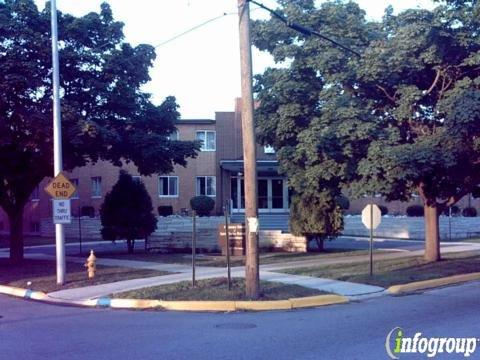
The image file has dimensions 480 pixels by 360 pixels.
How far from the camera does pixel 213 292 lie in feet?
49.3

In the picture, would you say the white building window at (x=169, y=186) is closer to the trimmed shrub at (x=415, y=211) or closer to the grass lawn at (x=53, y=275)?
the trimmed shrub at (x=415, y=211)

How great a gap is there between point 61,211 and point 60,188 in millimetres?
621

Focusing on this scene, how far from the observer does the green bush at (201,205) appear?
41.5 metres

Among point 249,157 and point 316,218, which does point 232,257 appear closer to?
point 316,218

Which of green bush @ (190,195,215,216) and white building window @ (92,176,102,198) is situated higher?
white building window @ (92,176,102,198)

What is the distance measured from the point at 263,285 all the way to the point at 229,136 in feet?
92.4

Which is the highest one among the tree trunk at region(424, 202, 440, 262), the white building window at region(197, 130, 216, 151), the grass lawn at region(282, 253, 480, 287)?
the white building window at region(197, 130, 216, 151)

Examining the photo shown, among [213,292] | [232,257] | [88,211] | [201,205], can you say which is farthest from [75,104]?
[88,211]

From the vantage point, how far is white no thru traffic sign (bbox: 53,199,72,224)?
17.6 metres

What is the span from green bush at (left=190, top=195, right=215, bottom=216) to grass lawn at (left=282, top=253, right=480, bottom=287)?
2036 cm

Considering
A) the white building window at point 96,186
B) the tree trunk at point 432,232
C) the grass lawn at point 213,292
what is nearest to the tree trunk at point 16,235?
the grass lawn at point 213,292

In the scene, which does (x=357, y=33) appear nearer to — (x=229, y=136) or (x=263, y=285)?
(x=263, y=285)

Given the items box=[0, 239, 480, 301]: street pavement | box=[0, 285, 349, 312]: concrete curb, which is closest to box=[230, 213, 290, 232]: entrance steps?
box=[0, 239, 480, 301]: street pavement

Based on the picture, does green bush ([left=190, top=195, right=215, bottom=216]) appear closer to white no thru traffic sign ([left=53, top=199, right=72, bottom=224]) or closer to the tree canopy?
the tree canopy
